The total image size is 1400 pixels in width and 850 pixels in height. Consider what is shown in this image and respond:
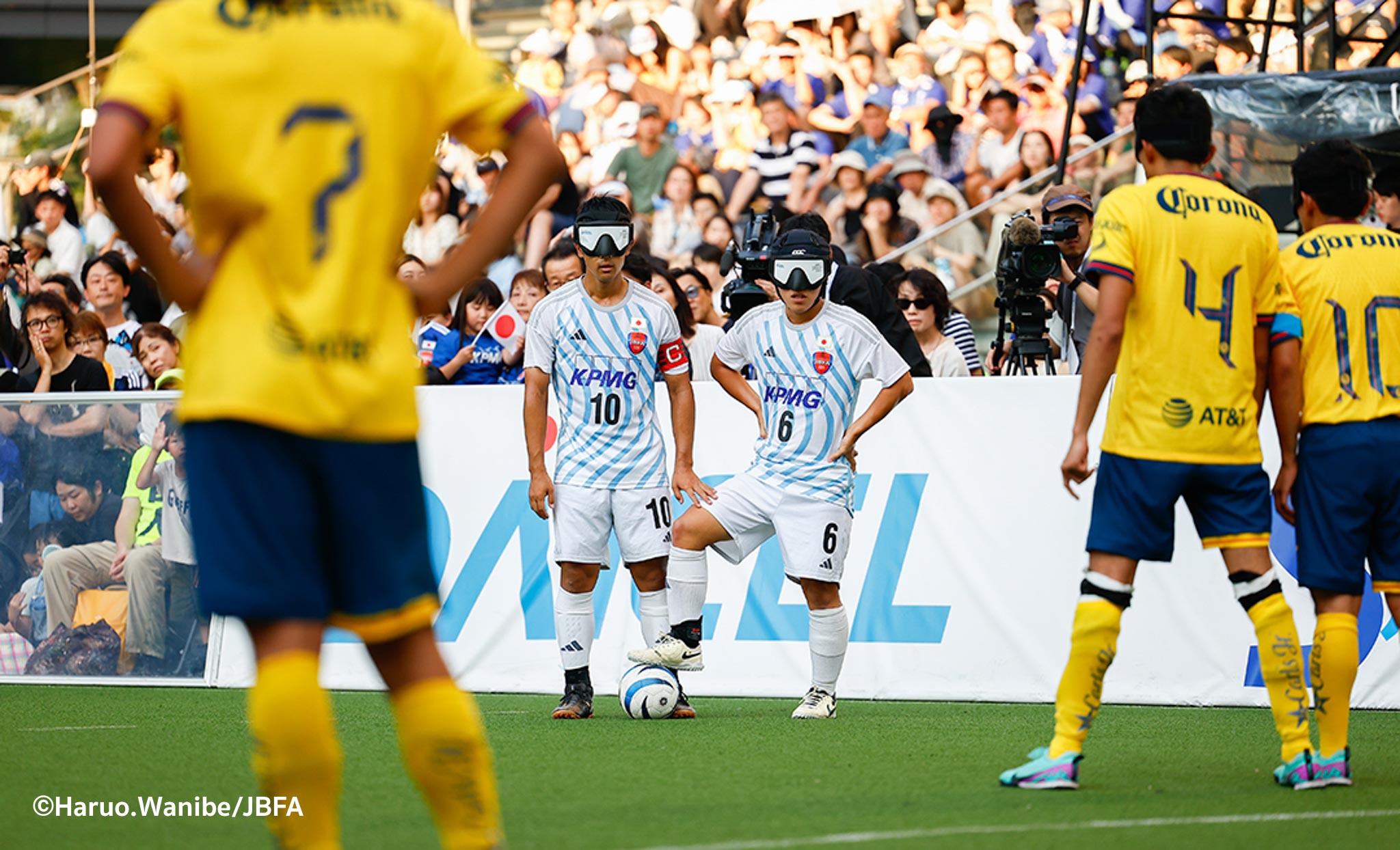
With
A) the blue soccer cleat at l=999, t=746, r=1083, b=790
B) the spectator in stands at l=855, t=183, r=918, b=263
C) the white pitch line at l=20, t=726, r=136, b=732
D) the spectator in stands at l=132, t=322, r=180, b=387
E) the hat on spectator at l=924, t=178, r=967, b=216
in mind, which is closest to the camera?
the blue soccer cleat at l=999, t=746, r=1083, b=790

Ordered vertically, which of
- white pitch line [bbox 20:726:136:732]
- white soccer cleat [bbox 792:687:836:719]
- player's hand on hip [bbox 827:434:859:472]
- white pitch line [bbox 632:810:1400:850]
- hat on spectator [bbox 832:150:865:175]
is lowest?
white pitch line [bbox 20:726:136:732]

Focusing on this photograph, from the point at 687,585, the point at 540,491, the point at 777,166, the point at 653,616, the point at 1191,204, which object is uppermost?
the point at 1191,204

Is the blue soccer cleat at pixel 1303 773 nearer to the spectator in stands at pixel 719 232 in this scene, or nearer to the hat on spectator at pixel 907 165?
the spectator in stands at pixel 719 232

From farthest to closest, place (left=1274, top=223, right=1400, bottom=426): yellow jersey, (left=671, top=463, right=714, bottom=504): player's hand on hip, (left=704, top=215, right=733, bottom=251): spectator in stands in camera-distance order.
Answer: (left=704, top=215, right=733, bottom=251): spectator in stands → (left=671, top=463, right=714, bottom=504): player's hand on hip → (left=1274, top=223, right=1400, bottom=426): yellow jersey

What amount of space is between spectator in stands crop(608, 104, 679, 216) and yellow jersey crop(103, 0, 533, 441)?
1233cm

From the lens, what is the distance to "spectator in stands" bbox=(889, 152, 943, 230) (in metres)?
13.6

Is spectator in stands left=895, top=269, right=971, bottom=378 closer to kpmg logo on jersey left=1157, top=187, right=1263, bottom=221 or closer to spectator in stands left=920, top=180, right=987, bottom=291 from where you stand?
spectator in stands left=920, top=180, right=987, bottom=291

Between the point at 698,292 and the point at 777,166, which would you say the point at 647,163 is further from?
the point at 698,292

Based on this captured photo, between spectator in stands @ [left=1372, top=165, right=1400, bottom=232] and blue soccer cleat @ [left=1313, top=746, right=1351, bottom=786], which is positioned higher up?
spectator in stands @ [left=1372, top=165, right=1400, bottom=232]

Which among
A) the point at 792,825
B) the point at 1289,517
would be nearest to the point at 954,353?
the point at 1289,517

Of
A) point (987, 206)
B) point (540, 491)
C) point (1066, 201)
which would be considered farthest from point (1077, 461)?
point (987, 206)

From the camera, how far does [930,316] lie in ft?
34.2

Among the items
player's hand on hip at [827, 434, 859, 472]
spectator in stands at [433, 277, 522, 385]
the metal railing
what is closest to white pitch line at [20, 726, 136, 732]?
player's hand on hip at [827, 434, 859, 472]

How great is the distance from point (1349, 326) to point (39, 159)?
49.7 ft
